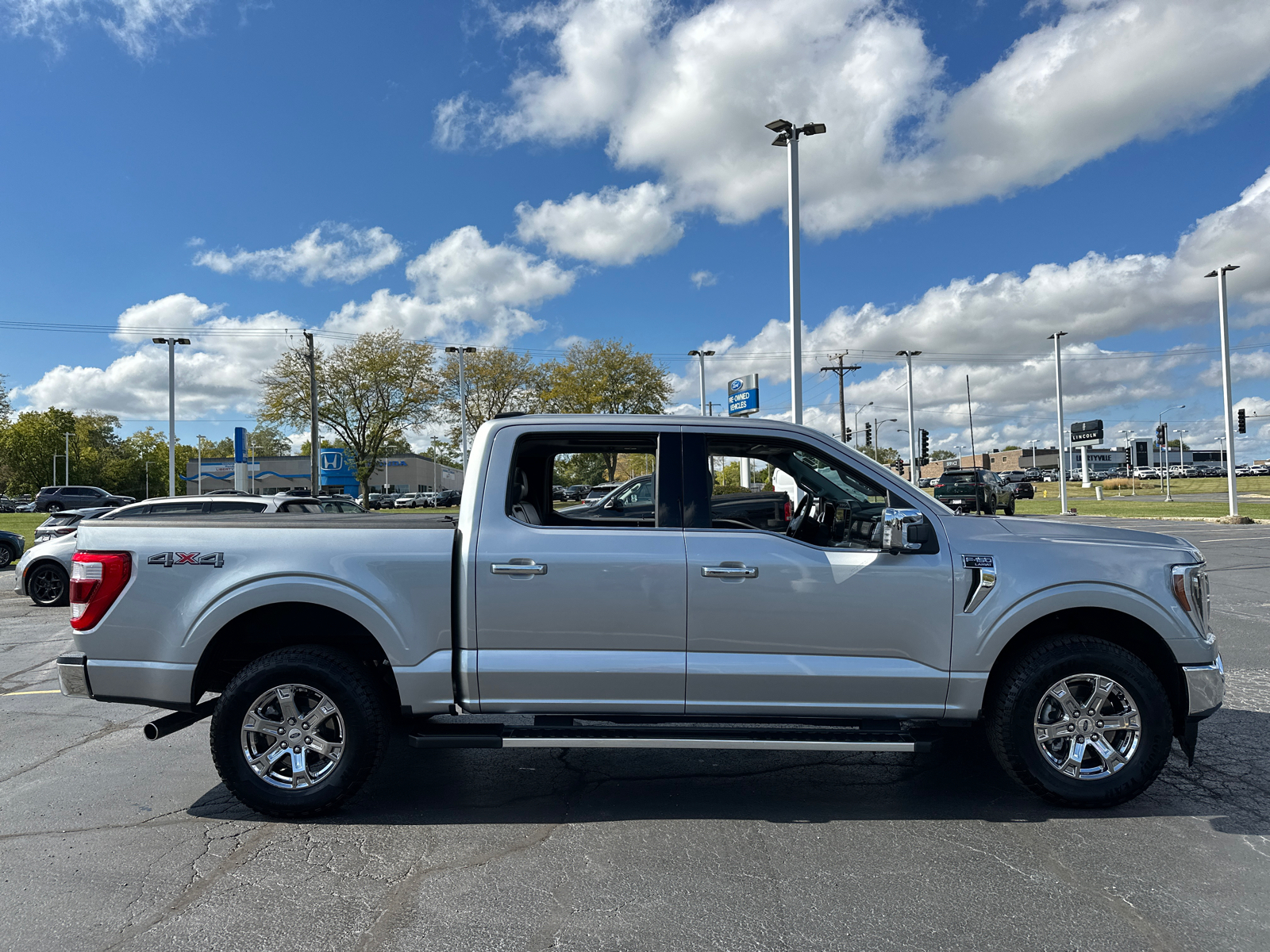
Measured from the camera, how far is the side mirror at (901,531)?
404cm

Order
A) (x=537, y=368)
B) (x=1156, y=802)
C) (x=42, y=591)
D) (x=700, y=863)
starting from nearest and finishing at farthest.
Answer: (x=700, y=863) → (x=1156, y=802) → (x=42, y=591) → (x=537, y=368)

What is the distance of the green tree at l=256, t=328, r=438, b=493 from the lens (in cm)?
4856

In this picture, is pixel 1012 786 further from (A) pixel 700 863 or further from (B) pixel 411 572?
(B) pixel 411 572

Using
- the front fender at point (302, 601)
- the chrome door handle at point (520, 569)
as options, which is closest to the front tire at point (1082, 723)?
the chrome door handle at point (520, 569)

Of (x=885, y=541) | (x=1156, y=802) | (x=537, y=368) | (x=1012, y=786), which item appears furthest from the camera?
(x=537, y=368)

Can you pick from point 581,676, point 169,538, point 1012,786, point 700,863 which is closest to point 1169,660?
point 1012,786

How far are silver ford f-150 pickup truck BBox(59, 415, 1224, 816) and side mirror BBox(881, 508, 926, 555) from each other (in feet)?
0.04

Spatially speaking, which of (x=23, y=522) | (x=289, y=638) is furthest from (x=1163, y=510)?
(x=23, y=522)

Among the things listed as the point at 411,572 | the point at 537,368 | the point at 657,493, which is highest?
the point at 537,368

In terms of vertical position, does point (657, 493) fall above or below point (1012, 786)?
above

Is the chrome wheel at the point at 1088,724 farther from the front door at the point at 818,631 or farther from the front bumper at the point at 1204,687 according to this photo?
the front door at the point at 818,631

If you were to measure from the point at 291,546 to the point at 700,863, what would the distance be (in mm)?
2462

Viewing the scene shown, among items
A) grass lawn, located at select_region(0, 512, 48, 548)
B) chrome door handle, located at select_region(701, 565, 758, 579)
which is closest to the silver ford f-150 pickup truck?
chrome door handle, located at select_region(701, 565, 758, 579)

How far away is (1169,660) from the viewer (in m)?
4.28
